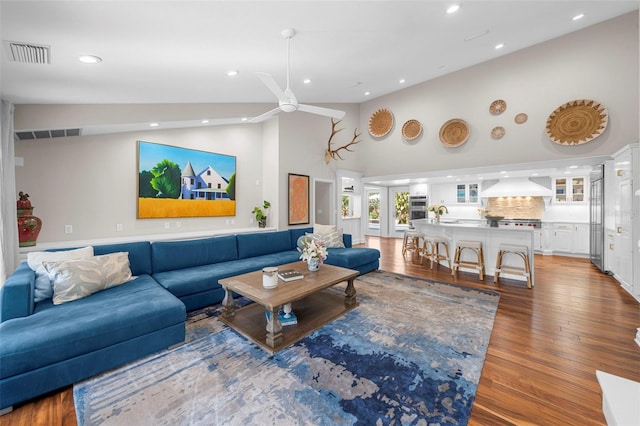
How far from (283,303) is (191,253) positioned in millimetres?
2090

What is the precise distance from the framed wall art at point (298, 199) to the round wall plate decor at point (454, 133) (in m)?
3.58

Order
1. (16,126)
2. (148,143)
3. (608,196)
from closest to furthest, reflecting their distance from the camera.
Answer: (16,126), (148,143), (608,196)

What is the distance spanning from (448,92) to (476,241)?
382 cm

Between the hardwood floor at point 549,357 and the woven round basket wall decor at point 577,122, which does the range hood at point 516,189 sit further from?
the hardwood floor at point 549,357

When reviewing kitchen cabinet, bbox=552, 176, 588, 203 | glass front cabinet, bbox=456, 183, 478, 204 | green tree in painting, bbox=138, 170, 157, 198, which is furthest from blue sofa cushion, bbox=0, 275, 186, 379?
kitchen cabinet, bbox=552, 176, 588, 203

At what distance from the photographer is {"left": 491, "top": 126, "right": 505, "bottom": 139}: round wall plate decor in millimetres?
5738

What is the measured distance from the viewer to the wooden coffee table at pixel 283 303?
2.40 meters

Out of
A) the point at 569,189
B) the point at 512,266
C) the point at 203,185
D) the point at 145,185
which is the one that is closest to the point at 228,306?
the point at 145,185

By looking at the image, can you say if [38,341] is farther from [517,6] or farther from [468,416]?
[517,6]

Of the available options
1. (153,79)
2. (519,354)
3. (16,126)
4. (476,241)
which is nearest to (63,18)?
(153,79)

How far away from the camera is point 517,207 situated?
24.1ft

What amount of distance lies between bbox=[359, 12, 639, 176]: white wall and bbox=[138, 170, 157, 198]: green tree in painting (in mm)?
5750

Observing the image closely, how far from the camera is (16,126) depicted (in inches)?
118

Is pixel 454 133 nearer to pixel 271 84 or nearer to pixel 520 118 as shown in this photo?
pixel 520 118
